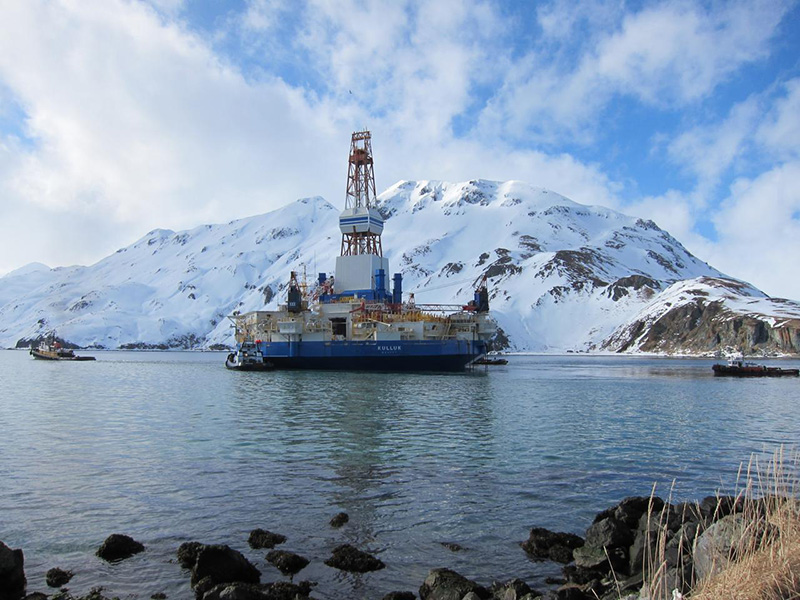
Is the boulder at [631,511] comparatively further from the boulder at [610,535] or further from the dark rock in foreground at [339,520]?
the dark rock in foreground at [339,520]

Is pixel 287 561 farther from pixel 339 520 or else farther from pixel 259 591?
pixel 339 520

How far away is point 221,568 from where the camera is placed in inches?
421

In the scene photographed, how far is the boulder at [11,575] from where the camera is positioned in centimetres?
1024

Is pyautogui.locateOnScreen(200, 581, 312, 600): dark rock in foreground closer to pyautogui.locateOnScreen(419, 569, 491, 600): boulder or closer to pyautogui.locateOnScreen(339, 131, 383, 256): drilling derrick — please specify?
pyautogui.locateOnScreen(419, 569, 491, 600): boulder

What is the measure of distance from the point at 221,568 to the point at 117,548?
2.90 metres

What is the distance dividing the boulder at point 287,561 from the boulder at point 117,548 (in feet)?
9.61

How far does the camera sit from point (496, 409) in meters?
35.9

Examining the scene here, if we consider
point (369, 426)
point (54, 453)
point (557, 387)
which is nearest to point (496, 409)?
point (369, 426)

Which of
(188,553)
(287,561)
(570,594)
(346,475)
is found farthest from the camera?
(346,475)

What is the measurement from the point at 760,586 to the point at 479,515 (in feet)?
29.6

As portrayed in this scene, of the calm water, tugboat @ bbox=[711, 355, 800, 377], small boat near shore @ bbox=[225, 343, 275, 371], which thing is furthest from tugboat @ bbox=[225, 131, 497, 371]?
the calm water

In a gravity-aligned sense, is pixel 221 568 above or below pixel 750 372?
below

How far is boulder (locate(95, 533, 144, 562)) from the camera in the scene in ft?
39.2

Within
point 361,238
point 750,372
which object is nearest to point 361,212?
point 361,238
